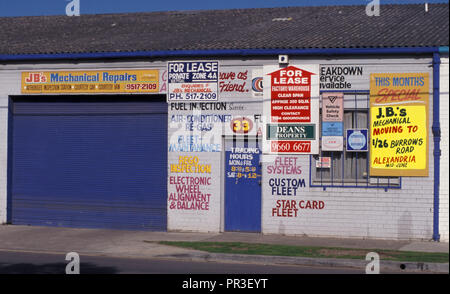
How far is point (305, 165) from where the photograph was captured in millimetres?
18969

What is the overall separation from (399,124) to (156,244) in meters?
6.45

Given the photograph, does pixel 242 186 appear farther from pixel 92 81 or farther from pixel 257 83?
pixel 92 81

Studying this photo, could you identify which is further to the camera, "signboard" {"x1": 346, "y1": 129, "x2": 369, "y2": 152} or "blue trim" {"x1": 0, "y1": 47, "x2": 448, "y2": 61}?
"signboard" {"x1": 346, "y1": 129, "x2": 369, "y2": 152}

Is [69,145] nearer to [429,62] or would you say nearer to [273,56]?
[273,56]

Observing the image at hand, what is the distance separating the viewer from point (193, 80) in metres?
19.8

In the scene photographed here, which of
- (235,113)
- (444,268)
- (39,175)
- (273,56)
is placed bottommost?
(444,268)

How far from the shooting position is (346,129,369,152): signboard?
61.0 feet

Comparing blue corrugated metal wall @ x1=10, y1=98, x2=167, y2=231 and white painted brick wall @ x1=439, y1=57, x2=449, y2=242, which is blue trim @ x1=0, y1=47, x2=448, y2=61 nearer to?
white painted brick wall @ x1=439, y1=57, x2=449, y2=242

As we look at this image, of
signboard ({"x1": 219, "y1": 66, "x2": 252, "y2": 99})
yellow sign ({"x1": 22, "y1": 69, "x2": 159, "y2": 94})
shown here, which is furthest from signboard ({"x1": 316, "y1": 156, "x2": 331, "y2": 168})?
yellow sign ({"x1": 22, "y1": 69, "x2": 159, "y2": 94})

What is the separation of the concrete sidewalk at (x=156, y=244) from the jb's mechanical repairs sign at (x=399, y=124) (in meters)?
1.86

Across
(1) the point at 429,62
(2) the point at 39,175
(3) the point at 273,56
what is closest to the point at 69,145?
(2) the point at 39,175

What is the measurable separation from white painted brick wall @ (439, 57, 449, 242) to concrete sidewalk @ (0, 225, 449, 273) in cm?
65

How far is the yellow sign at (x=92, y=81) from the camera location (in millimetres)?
20172

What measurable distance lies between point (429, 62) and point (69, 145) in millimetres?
9925
